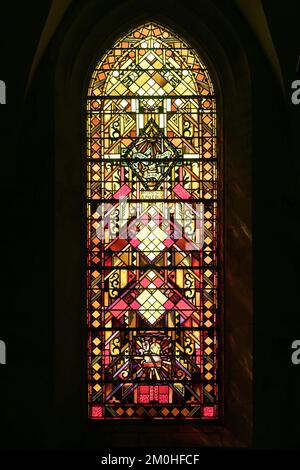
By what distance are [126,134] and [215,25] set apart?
104 cm

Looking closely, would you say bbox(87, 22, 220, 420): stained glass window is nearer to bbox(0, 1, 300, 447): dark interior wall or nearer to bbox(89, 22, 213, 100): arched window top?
bbox(89, 22, 213, 100): arched window top

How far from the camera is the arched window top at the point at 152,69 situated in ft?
19.6

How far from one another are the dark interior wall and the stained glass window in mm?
382

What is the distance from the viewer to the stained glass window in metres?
5.76

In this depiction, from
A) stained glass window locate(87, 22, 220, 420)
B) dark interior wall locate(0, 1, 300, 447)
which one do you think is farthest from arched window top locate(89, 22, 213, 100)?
dark interior wall locate(0, 1, 300, 447)
